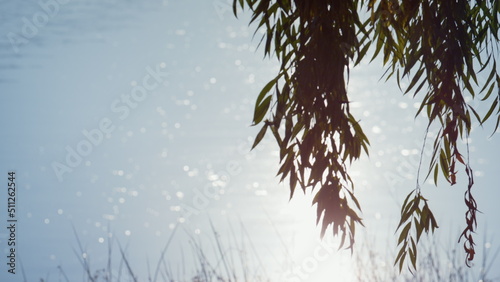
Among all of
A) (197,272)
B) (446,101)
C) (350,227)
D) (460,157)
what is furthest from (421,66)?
(197,272)

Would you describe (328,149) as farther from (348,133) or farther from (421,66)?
(421,66)

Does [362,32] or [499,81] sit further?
[499,81]

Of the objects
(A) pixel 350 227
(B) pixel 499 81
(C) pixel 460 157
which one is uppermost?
(B) pixel 499 81

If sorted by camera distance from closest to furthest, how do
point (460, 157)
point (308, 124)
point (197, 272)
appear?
point (308, 124) < point (460, 157) < point (197, 272)

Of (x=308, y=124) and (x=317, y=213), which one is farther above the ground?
(x=308, y=124)

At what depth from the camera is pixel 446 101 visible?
16.2 ft

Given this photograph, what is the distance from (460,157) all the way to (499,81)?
60 cm

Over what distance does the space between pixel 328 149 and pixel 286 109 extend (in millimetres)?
329

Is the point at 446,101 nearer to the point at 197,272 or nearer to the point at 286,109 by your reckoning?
the point at 286,109

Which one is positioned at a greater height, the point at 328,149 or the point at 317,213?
the point at 328,149

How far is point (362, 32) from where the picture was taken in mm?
4871

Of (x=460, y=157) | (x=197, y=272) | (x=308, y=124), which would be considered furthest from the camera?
(x=197, y=272)

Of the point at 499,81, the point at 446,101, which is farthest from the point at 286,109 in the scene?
the point at 499,81

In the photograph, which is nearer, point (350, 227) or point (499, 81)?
point (350, 227)
